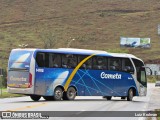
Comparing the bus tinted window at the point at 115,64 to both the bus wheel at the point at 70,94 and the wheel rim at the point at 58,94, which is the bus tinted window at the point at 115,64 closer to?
the bus wheel at the point at 70,94

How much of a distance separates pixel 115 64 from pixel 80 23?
4940 inches

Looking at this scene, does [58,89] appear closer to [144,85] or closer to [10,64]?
[10,64]

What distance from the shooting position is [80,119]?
739 inches

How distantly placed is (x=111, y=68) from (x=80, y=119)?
17.6 m

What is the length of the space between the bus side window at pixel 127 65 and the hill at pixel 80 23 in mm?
88322

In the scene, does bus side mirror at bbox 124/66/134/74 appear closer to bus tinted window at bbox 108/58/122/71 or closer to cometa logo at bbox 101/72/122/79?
bus tinted window at bbox 108/58/122/71

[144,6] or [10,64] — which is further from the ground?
[144,6]

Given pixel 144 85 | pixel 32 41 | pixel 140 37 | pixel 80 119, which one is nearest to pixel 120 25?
pixel 140 37

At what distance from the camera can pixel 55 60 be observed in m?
32.7

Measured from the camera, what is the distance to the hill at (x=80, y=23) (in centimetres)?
13988

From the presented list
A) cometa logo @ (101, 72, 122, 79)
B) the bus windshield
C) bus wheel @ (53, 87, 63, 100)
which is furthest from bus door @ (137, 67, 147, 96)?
the bus windshield

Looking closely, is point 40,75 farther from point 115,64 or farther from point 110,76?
point 115,64

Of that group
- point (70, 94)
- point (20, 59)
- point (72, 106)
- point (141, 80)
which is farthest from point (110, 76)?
point (72, 106)

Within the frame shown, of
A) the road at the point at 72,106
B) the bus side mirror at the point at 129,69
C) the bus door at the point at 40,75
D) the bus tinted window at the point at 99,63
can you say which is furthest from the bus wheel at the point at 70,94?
the bus side mirror at the point at 129,69
